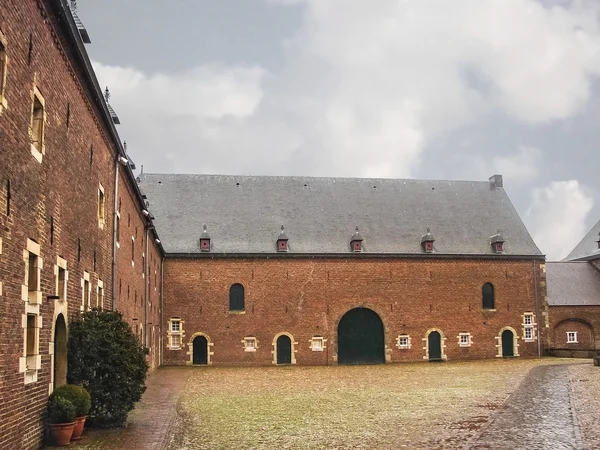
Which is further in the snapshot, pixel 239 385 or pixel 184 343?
pixel 184 343

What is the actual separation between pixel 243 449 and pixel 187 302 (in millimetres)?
22391

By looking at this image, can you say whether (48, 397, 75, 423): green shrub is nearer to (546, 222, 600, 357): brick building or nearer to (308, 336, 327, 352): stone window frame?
(308, 336, 327, 352): stone window frame

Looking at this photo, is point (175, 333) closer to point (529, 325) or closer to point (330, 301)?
Result: point (330, 301)

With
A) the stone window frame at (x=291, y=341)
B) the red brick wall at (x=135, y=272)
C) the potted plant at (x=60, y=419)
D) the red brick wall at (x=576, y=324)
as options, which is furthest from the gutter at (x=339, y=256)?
the potted plant at (x=60, y=419)

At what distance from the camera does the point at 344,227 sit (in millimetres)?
34406

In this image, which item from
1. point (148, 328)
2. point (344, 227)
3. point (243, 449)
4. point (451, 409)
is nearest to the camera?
point (243, 449)

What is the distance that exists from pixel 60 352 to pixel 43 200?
9.57 ft

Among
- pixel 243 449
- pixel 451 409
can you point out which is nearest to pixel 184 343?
pixel 451 409

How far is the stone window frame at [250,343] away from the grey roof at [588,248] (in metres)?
21.4

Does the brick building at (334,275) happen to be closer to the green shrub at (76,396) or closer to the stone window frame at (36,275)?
the green shrub at (76,396)

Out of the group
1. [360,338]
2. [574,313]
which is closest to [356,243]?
[360,338]

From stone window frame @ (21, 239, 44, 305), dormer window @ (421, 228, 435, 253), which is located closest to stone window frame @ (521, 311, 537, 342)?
dormer window @ (421, 228, 435, 253)

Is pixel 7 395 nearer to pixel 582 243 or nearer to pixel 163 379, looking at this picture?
pixel 163 379

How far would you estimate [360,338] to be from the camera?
33000mm
